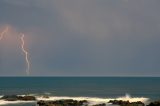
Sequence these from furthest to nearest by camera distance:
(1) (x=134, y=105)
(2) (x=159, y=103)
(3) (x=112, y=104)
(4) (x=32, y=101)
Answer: (4) (x=32, y=101)
(3) (x=112, y=104)
(1) (x=134, y=105)
(2) (x=159, y=103)

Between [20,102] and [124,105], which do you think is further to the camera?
[20,102]

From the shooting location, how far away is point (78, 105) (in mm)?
79000

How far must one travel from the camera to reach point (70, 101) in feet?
273

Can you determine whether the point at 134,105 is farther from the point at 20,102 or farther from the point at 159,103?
the point at 20,102

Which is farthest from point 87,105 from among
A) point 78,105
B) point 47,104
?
point 47,104

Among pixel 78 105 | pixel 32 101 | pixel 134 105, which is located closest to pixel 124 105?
pixel 134 105

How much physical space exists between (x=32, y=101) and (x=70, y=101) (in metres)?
7.82

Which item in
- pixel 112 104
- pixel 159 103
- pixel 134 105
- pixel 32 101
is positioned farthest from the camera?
pixel 32 101

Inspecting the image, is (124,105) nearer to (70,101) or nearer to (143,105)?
(143,105)

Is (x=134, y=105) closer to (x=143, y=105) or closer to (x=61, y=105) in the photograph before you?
(x=143, y=105)

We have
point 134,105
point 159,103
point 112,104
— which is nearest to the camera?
point 159,103

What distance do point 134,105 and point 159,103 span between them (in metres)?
5.72

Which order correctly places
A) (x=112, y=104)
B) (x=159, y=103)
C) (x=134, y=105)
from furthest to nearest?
(x=112, y=104) < (x=134, y=105) < (x=159, y=103)

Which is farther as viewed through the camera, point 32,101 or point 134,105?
point 32,101
